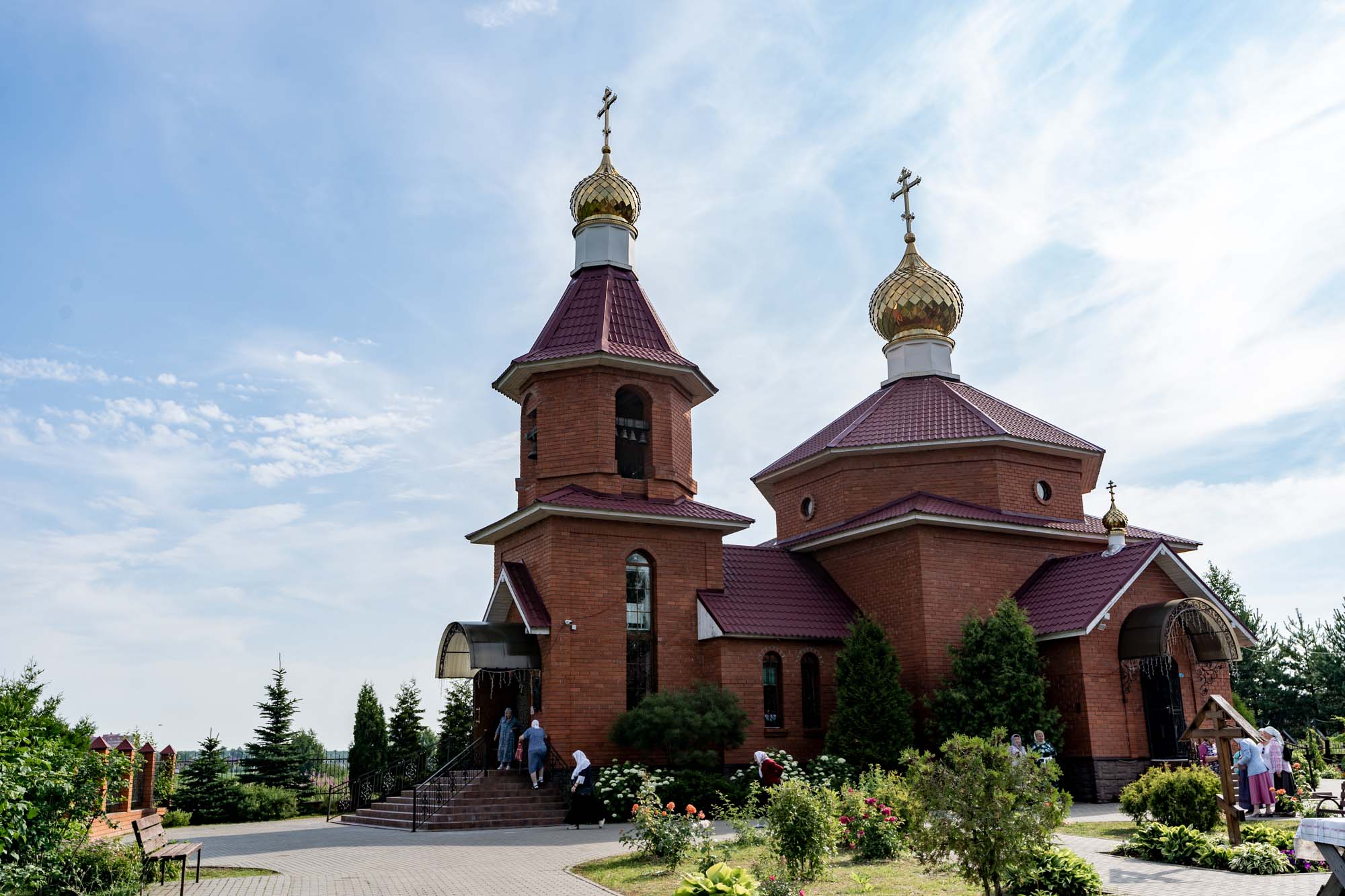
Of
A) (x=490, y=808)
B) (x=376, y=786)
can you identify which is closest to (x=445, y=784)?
(x=490, y=808)

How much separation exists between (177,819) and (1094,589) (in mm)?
17086

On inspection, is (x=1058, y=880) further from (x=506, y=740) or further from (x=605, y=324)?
(x=605, y=324)

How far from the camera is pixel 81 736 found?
10133mm

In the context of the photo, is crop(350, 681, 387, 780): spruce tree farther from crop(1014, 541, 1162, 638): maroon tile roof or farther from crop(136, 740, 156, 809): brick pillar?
crop(1014, 541, 1162, 638): maroon tile roof

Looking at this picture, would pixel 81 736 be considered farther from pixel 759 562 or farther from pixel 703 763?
pixel 759 562

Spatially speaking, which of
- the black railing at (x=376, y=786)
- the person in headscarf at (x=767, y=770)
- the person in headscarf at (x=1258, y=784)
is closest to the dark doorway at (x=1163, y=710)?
the person in headscarf at (x=1258, y=784)

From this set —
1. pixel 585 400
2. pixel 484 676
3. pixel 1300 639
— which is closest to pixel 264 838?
pixel 484 676

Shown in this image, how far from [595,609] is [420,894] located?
329 inches

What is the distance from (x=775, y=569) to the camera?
20578 mm

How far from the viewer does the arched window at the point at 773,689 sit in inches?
732

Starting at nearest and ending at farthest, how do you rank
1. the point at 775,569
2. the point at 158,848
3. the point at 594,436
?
the point at 158,848 < the point at 594,436 < the point at 775,569

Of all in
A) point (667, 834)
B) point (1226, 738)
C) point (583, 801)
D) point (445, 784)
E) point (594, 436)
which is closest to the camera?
point (667, 834)

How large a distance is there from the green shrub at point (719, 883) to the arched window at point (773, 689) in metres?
10.9

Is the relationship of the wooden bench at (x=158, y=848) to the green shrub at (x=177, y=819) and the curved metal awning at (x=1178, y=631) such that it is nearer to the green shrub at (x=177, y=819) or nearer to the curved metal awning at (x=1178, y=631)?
the green shrub at (x=177, y=819)
